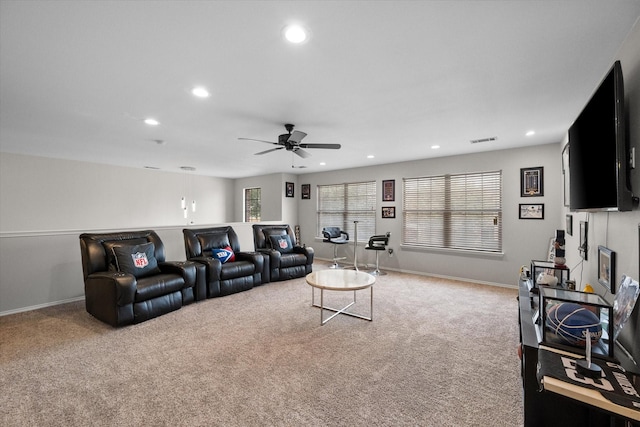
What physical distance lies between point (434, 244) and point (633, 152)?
450 cm

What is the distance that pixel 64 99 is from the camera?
9.54 ft

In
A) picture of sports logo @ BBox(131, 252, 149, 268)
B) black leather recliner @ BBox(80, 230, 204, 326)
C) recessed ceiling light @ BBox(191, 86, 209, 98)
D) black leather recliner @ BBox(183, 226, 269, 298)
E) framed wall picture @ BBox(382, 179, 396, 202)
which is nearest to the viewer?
recessed ceiling light @ BBox(191, 86, 209, 98)

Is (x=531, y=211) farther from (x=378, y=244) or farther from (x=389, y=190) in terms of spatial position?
(x=378, y=244)

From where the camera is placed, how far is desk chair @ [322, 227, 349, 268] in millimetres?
6707

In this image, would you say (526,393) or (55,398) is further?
(55,398)

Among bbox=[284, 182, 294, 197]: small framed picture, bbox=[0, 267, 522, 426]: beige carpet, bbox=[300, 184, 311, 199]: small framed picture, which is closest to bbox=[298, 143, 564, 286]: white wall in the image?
bbox=[0, 267, 522, 426]: beige carpet

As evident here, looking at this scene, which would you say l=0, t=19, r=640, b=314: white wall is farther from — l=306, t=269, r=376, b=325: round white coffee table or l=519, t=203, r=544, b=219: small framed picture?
l=306, t=269, r=376, b=325: round white coffee table

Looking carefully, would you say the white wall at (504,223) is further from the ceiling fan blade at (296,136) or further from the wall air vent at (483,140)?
the ceiling fan blade at (296,136)

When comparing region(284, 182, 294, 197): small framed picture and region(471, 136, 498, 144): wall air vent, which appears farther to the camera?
region(284, 182, 294, 197): small framed picture

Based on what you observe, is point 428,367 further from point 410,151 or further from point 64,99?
point 64,99

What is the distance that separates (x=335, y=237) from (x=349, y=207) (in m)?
0.93

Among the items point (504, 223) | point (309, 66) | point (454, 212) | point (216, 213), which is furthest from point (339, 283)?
point (216, 213)

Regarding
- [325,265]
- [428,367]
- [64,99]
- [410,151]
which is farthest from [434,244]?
[64,99]

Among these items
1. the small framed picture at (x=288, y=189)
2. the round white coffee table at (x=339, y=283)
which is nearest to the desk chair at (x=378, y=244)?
the round white coffee table at (x=339, y=283)
